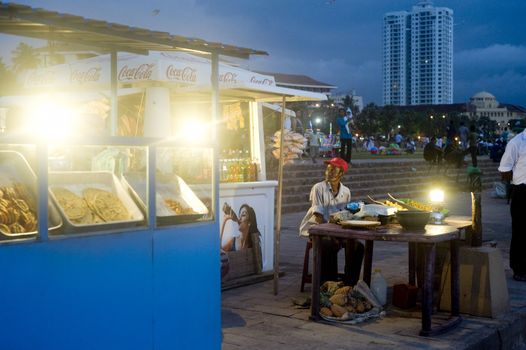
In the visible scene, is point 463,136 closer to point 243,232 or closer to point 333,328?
point 243,232

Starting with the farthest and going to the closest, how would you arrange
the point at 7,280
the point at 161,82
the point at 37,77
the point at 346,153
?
the point at 346,153, the point at 37,77, the point at 161,82, the point at 7,280

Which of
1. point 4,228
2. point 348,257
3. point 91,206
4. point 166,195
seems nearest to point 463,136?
point 348,257

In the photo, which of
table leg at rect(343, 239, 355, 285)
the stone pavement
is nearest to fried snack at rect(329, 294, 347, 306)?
the stone pavement

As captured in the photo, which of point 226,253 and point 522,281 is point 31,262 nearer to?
point 226,253

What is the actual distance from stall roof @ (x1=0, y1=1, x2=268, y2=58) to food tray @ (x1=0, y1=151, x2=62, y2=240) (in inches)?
29.6

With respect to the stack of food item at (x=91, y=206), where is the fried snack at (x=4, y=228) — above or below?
below

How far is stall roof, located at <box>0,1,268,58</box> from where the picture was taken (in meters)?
3.17

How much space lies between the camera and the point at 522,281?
301 inches

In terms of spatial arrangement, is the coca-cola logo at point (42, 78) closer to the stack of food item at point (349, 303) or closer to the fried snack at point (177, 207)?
the stack of food item at point (349, 303)

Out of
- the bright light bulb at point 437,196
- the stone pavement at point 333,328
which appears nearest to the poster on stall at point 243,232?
the stone pavement at point 333,328

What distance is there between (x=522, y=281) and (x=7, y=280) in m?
6.56

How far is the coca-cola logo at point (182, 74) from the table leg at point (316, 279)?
336 centimetres

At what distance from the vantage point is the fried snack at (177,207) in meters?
3.98

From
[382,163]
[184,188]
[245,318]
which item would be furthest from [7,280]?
[382,163]
